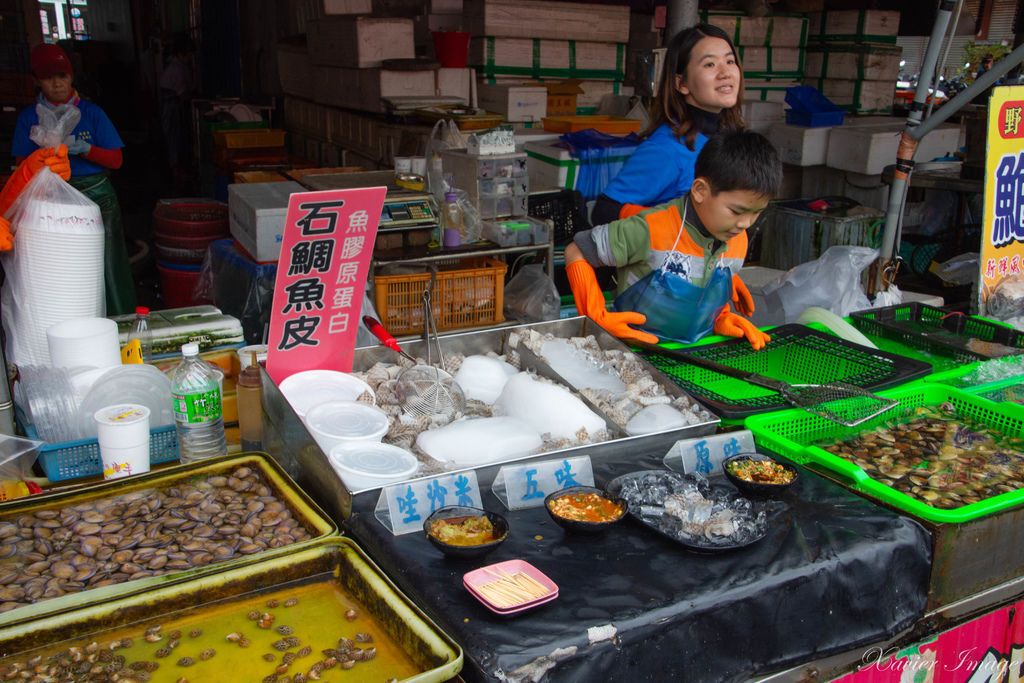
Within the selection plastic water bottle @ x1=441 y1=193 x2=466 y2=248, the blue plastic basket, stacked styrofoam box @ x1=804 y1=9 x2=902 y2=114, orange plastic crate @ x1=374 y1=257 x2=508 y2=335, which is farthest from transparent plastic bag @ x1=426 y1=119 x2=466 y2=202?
stacked styrofoam box @ x1=804 y1=9 x2=902 y2=114

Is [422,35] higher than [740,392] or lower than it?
higher

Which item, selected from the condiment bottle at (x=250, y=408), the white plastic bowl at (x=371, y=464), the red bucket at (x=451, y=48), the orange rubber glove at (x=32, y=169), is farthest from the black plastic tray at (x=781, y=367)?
the red bucket at (x=451, y=48)

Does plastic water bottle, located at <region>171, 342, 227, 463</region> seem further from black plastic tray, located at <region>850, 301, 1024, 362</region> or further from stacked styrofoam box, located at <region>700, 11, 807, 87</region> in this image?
stacked styrofoam box, located at <region>700, 11, 807, 87</region>

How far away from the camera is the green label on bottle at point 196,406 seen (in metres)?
2.10

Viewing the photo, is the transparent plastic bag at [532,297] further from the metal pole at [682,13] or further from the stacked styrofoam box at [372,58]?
the stacked styrofoam box at [372,58]

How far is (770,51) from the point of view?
8.62m

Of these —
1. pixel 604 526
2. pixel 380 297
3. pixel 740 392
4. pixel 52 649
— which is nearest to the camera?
pixel 52 649

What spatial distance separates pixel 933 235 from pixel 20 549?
7.84 metres

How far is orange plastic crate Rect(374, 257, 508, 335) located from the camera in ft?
13.4

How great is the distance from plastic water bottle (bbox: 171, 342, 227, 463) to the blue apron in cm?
153

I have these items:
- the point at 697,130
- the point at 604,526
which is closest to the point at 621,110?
the point at 697,130

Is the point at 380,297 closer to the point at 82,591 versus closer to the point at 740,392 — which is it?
the point at 740,392

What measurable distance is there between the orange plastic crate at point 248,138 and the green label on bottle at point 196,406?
6.10 m

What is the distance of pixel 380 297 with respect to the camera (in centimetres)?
407
